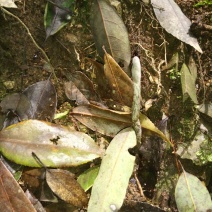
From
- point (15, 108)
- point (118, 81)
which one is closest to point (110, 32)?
point (118, 81)

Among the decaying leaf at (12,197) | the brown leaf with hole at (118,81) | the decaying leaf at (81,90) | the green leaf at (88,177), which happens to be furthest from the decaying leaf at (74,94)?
the decaying leaf at (12,197)

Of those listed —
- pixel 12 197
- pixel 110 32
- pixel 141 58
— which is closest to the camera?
pixel 12 197

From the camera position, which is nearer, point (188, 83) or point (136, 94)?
point (136, 94)

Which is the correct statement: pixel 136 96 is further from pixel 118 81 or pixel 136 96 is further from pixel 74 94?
pixel 74 94

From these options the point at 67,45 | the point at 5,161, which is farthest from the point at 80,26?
the point at 5,161

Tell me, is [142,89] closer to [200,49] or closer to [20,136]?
[200,49]

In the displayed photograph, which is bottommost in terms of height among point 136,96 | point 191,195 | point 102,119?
point 191,195
